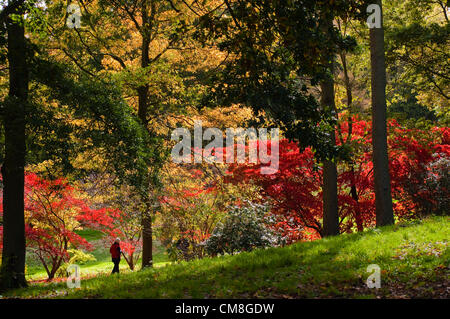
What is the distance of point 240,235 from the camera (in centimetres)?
948

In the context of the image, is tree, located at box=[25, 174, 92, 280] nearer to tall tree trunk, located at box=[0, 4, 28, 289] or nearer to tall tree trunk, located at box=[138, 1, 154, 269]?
tall tree trunk, located at box=[138, 1, 154, 269]

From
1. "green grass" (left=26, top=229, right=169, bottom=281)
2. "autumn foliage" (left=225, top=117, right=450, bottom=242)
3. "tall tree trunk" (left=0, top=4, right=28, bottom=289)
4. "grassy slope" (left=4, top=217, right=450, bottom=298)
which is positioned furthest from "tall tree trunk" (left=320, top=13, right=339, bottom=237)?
"green grass" (left=26, top=229, right=169, bottom=281)

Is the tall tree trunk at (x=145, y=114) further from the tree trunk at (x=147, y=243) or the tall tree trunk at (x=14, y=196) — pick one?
the tall tree trunk at (x=14, y=196)

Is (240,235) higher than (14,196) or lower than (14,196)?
lower

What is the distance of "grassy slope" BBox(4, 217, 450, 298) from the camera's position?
545 centimetres

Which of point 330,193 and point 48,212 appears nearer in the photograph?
point 330,193

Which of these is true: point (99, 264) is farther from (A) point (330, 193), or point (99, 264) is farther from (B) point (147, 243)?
(A) point (330, 193)

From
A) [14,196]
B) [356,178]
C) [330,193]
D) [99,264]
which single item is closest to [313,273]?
[330,193]

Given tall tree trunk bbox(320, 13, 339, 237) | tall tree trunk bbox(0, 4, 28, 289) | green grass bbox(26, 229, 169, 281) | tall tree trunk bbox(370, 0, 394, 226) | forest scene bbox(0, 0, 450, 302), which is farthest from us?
green grass bbox(26, 229, 169, 281)

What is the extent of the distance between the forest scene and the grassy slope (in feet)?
0.13

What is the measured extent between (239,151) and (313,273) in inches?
266

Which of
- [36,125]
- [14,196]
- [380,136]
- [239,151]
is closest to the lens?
[36,125]
